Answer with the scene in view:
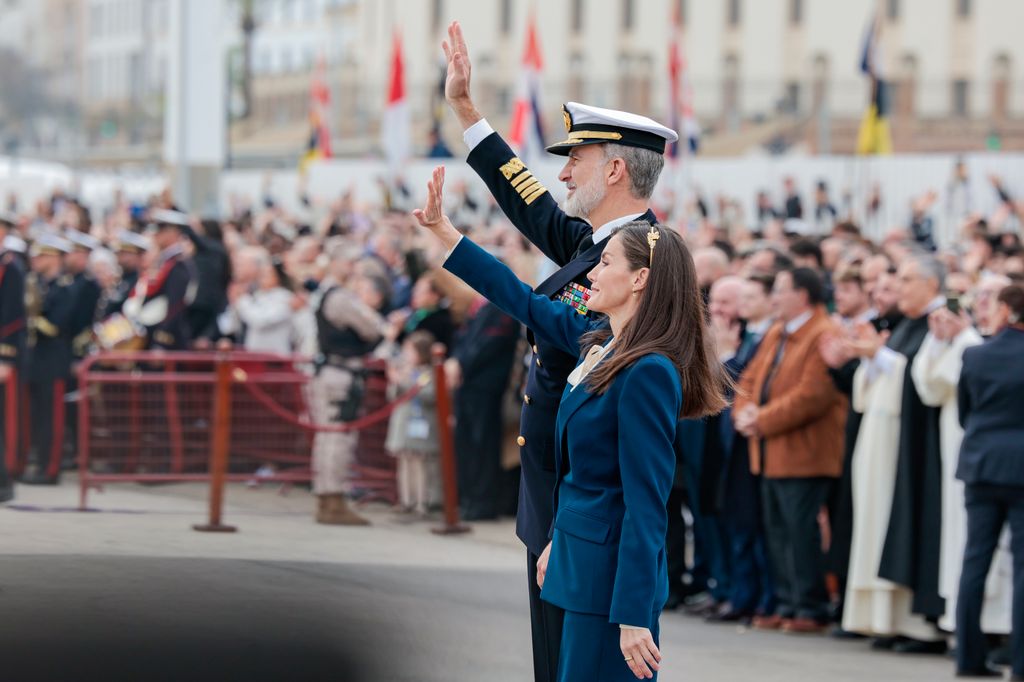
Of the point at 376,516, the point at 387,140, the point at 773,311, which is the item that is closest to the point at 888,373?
the point at 773,311

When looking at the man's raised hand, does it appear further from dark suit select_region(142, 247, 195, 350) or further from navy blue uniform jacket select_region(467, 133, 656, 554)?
dark suit select_region(142, 247, 195, 350)

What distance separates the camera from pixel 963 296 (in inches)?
374

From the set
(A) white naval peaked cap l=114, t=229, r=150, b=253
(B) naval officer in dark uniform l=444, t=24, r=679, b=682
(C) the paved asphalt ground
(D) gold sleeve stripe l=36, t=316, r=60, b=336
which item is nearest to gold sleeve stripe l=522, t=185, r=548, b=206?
(B) naval officer in dark uniform l=444, t=24, r=679, b=682

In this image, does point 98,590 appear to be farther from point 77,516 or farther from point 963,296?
point 963,296

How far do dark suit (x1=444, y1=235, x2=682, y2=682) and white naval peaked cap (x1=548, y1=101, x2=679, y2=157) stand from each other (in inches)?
29.4

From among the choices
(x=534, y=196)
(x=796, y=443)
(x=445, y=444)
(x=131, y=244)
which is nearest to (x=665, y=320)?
(x=534, y=196)

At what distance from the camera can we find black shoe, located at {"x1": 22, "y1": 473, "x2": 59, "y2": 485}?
4133 millimetres

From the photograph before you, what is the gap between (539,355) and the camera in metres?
4.50

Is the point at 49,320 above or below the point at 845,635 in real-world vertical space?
above

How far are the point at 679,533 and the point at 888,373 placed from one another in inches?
58.1

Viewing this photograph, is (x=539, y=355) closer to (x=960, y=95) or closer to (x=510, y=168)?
(x=510, y=168)

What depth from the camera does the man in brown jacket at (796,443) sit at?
27.7ft

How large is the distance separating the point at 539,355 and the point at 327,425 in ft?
19.7

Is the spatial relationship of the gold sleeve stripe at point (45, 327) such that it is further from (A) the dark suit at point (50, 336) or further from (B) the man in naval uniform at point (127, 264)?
(B) the man in naval uniform at point (127, 264)
